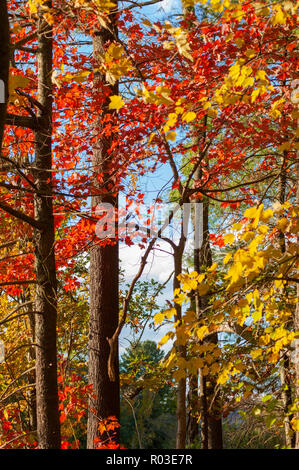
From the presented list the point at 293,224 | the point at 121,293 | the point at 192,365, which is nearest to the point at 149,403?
the point at 121,293

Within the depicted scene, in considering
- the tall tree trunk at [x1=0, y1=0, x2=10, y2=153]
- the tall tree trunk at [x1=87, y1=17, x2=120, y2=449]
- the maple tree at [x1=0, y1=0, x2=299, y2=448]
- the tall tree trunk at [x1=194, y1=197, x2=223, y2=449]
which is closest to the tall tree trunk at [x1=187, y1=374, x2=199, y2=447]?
A: the tall tree trunk at [x1=194, y1=197, x2=223, y2=449]

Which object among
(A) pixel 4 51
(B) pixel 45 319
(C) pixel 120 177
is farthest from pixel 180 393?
(A) pixel 4 51

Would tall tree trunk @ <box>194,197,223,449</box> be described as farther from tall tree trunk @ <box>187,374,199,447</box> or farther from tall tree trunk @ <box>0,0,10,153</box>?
tall tree trunk @ <box>0,0,10,153</box>

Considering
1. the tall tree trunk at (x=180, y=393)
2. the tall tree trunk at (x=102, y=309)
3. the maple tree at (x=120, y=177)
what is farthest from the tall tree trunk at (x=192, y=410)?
the tall tree trunk at (x=180, y=393)

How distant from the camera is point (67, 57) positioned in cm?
738

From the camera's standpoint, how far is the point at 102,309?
237 inches

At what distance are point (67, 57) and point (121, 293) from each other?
539 cm

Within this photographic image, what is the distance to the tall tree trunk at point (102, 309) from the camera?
228 inches

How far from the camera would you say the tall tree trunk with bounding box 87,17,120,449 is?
5785 millimetres

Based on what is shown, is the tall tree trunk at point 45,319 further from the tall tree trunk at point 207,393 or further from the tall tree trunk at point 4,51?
the tall tree trunk at point 207,393

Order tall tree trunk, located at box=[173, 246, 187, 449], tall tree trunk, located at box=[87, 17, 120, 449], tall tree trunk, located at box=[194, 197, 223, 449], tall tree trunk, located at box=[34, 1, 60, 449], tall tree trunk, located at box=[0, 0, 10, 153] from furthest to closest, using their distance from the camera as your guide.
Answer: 1. tall tree trunk, located at box=[194, 197, 223, 449]
2. tall tree trunk, located at box=[87, 17, 120, 449]
3. tall tree trunk, located at box=[34, 1, 60, 449]
4. tall tree trunk, located at box=[173, 246, 187, 449]
5. tall tree trunk, located at box=[0, 0, 10, 153]

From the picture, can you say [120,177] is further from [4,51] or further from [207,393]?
[207,393]

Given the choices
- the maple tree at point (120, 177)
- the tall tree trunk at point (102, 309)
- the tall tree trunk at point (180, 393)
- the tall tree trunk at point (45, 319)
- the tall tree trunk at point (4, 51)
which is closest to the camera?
the tall tree trunk at point (4, 51)

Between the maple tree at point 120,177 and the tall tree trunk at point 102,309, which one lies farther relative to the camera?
the tall tree trunk at point 102,309
